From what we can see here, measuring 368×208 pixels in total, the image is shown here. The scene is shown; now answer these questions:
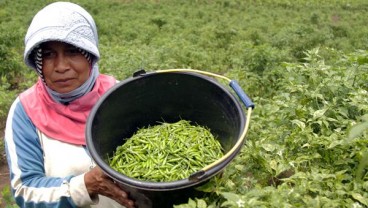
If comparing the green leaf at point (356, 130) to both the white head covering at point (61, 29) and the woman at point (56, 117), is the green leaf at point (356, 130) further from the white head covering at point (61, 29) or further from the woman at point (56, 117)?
the white head covering at point (61, 29)

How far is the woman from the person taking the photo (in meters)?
2.01

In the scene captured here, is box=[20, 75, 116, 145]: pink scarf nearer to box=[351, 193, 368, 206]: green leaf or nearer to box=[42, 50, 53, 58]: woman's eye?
box=[42, 50, 53, 58]: woman's eye

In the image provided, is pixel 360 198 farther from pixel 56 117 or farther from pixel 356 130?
pixel 56 117

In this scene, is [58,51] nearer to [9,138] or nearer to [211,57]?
[9,138]

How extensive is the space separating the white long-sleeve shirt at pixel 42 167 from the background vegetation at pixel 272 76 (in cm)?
64

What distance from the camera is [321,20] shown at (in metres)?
16.8

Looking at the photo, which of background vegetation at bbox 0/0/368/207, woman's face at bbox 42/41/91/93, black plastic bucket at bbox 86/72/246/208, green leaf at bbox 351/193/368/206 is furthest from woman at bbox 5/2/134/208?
green leaf at bbox 351/193/368/206

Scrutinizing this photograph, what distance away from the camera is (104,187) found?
187 cm

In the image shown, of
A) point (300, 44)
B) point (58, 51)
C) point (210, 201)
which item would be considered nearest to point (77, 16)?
point (58, 51)

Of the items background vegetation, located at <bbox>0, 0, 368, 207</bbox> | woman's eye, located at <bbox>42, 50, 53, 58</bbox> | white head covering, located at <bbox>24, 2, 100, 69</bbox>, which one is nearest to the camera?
background vegetation, located at <bbox>0, 0, 368, 207</bbox>

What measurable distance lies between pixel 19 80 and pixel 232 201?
7.76m

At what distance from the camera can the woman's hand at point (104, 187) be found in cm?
177

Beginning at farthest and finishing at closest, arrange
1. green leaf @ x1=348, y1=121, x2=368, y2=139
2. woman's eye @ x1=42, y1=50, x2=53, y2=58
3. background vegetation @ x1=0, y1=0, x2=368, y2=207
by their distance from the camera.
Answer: woman's eye @ x1=42, y1=50, x2=53, y2=58 → background vegetation @ x1=0, y1=0, x2=368, y2=207 → green leaf @ x1=348, y1=121, x2=368, y2=139

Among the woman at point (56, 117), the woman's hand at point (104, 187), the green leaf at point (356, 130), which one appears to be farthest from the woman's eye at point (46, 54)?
the green leaf at point (356, 130)
